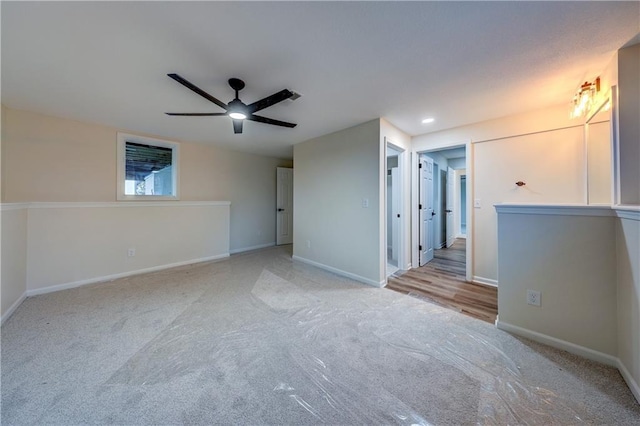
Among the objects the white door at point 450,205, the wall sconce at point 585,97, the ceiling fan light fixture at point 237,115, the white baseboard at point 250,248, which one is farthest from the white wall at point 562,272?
the white baseboard at point 250,248

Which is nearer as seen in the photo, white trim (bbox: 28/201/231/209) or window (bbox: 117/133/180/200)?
white trim (bbox: 28/201/231/209)

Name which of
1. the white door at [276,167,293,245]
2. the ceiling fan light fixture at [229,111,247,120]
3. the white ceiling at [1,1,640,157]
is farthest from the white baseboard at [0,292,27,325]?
the white door at [276,167,293,245]

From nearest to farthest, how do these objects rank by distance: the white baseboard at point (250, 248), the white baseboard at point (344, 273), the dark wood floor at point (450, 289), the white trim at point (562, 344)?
the white trim at point (562, 344)
the dark wood floor at point (450, 289)
the white baseboard at point (344, 273)
the white baseboard at point (250, 248)

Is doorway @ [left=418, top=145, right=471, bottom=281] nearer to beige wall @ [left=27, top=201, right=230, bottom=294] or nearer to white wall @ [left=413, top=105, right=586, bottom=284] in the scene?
white wall @ [left=413, top=105, right=586, bottom=284]

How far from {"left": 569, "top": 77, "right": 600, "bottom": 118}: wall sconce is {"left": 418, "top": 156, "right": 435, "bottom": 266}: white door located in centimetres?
192

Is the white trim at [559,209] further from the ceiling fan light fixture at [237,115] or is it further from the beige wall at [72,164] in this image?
the beige wall at [72,164]

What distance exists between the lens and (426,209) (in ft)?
14.0

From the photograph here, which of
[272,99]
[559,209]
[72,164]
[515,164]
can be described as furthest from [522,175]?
[72,164]

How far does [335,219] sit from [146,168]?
3.45 meters

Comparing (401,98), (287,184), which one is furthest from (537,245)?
(287,184)

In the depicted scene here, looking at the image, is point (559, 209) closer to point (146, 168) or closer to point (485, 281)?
point (485, 281)

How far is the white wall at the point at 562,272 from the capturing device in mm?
1657

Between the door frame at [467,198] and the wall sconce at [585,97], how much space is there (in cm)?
109

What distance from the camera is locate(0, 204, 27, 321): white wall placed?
7.13 feet
